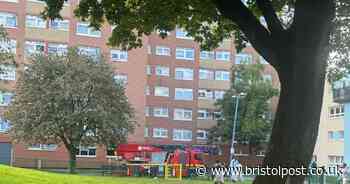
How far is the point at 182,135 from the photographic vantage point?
271 ft

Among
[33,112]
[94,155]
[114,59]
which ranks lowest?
[94,155]

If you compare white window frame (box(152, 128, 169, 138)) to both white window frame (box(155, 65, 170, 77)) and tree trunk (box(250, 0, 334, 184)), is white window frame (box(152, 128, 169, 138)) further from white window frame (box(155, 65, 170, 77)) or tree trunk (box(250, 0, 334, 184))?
tree trunk (box(250, 0, 334, 184))

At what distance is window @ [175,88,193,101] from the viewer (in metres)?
83.7

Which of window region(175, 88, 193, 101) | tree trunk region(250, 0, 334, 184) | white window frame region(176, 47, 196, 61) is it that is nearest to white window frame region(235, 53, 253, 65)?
white window frame region(176, 47, 196, 61)

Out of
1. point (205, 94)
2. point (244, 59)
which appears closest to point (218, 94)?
point (205, 94)

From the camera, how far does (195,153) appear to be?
5759cm

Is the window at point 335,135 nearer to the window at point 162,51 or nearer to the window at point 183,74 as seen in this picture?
the window at point 183,74

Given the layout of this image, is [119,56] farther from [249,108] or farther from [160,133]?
[249,108]

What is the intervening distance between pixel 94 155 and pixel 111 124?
66.4 ft

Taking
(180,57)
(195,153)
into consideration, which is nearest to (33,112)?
(195,153)

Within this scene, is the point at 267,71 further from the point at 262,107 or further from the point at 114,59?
the point at 114,59

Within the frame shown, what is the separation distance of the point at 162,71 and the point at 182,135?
28.3ft

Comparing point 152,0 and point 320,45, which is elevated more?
point 152,0

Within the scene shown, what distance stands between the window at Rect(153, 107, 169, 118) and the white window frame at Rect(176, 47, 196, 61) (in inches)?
282
